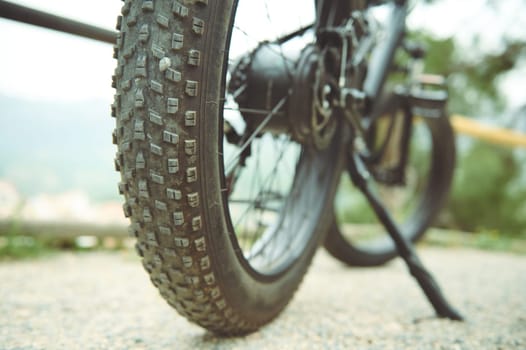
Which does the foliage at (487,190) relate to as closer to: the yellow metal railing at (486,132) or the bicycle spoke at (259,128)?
the yellow metal railing at (486,132)

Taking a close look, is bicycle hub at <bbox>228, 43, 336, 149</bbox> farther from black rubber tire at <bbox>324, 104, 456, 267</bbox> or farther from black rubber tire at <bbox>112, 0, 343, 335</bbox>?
black rubber tire at <bbox>324, 104, 456, 267</bbox>

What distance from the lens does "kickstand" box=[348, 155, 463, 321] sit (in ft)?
5.17

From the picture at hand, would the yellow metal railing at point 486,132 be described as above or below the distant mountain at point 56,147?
above

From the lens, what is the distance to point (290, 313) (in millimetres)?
1558

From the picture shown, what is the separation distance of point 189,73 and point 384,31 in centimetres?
144

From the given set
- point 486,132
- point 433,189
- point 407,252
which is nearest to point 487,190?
point 486,132

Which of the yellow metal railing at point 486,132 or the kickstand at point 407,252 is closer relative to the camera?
the kickstand at point 407,252

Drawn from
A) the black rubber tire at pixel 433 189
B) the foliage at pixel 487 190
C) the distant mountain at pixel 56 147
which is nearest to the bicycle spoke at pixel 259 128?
the black rubber tire at pixel 433 189

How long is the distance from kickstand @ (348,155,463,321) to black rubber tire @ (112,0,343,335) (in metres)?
0.76

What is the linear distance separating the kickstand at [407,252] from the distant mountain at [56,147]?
6.64ft

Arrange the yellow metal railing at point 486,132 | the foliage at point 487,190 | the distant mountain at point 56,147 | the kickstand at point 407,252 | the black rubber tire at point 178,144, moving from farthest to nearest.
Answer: the foliage at point 487,190, the yellow metal railing at point 486,132, the distant mountain at point 56,147, the kickstand at point 407,252, the black rubber tire at point 178,144

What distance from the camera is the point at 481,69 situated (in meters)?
4.71

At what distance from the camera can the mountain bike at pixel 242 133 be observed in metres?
0.99

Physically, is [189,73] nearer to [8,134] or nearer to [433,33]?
[8,134]
